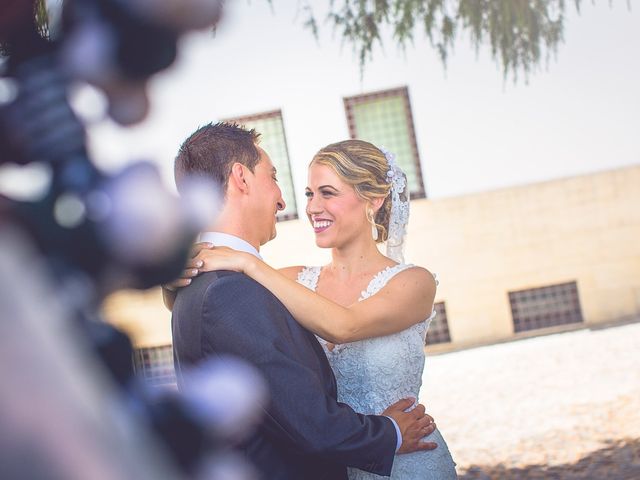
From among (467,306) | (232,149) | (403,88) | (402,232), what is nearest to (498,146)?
(403,88)

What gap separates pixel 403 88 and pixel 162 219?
1107 cm

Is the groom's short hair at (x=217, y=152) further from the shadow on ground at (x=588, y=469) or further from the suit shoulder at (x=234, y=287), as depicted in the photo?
the shadow on ground at (x=588, y=469)

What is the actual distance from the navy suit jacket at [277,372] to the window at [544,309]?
1009 centimetres

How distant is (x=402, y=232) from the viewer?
2936 mm

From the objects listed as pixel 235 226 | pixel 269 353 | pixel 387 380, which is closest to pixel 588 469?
pixel 387 380

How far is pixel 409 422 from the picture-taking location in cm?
191

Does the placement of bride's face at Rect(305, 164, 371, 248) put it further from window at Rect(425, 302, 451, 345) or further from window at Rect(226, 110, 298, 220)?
window at Rect(425, 302, 451, 345)

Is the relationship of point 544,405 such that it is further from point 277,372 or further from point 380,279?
point 277,372

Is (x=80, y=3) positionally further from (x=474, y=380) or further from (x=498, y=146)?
(x=498, y=146)

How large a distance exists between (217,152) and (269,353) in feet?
1.65

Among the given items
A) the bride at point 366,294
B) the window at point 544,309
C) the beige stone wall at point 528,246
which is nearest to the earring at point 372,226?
→ the bride at point 366,294

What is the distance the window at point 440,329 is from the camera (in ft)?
36.8

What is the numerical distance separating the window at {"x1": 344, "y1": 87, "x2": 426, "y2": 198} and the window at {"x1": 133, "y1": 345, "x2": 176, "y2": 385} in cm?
1086

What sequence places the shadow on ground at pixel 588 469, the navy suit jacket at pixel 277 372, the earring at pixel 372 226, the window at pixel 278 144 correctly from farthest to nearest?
the window at pixel 278 144 < the shadow on ground at pixel 588 469 < the earring at pixel 372 226 < the navy suit jacket at pixel 277 372
